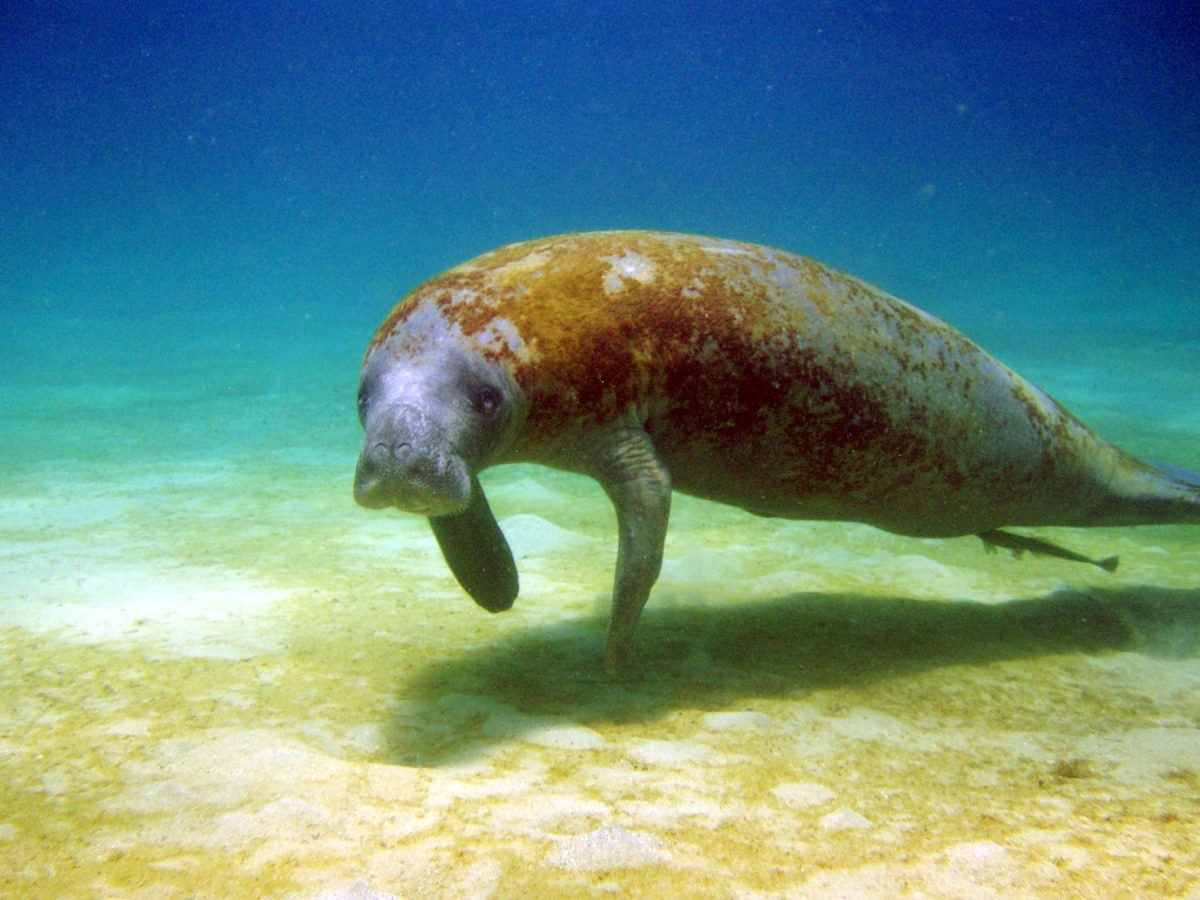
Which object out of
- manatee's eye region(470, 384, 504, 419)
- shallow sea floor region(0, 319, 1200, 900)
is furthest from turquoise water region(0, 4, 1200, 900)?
manatee's eye region(470, 384, 504, 419)

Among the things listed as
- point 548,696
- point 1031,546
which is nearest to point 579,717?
point 548,696

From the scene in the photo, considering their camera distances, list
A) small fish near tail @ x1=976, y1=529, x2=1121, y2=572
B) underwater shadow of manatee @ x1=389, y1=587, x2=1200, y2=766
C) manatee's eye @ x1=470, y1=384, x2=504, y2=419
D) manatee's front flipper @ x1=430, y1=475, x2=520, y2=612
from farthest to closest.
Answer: small fish near tail @ x1=976, y1=529, x2=1121, y2=572 → manatee's front flipper @ x1=430, y1=475, x2=520, y2=612 → underwater shadow of manatee @ x1=389, y1=587, x2=1200, y2=766 → manatee's eye @ x1=470, y1=384, x2=504, y2=419

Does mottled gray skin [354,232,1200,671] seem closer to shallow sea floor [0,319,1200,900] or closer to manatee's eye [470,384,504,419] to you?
manatee's eye [470,384,504,419]

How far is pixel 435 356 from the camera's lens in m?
2.93

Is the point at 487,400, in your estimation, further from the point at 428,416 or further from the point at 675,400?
the point at 675,400

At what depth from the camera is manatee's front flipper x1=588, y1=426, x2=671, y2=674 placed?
10.3ft

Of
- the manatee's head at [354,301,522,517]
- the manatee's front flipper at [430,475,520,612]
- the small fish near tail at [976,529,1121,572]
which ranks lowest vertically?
the manatee's front flipper at [430,475,520,612]

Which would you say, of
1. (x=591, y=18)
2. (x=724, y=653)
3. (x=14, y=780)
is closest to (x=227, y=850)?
(x=14, y=780)

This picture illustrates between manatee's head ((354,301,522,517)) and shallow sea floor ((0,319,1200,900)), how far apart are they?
97 cm

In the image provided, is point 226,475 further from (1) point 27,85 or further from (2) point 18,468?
(1) point 27,85

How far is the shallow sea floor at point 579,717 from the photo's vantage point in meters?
1.77

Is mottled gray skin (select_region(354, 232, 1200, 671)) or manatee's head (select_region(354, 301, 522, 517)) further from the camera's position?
mottled gray skin (select_region(354, 232, 1200, 671))

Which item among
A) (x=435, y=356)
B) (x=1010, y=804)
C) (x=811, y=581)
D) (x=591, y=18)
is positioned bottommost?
(x=1010, y=804)

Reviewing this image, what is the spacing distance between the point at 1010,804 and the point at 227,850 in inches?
90.7
